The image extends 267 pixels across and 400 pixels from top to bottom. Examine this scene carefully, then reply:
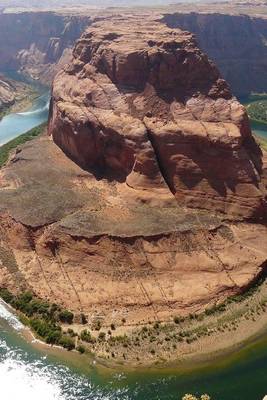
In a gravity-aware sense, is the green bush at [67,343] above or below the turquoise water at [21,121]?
above

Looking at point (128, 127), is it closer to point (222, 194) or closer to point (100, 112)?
point (100, 112)

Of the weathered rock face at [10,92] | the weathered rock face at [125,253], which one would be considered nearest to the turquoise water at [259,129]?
the weathered rock face at [125,253]

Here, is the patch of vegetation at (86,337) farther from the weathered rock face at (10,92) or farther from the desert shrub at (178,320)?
the weathered rock face at (10,92)

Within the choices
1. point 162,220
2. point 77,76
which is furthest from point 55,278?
point 77,76

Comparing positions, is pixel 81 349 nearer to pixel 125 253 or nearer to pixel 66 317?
pixel 66 317

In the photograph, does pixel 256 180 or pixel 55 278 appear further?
pixel 256 180

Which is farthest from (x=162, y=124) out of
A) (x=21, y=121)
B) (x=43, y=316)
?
(x=21, y=121)

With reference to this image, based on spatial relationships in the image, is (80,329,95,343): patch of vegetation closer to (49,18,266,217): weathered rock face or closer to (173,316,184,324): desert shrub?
(173,316,184,324): desert shrub

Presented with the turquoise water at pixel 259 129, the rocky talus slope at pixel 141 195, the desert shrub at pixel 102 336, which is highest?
the rocky talus slope at pixel 141 195
